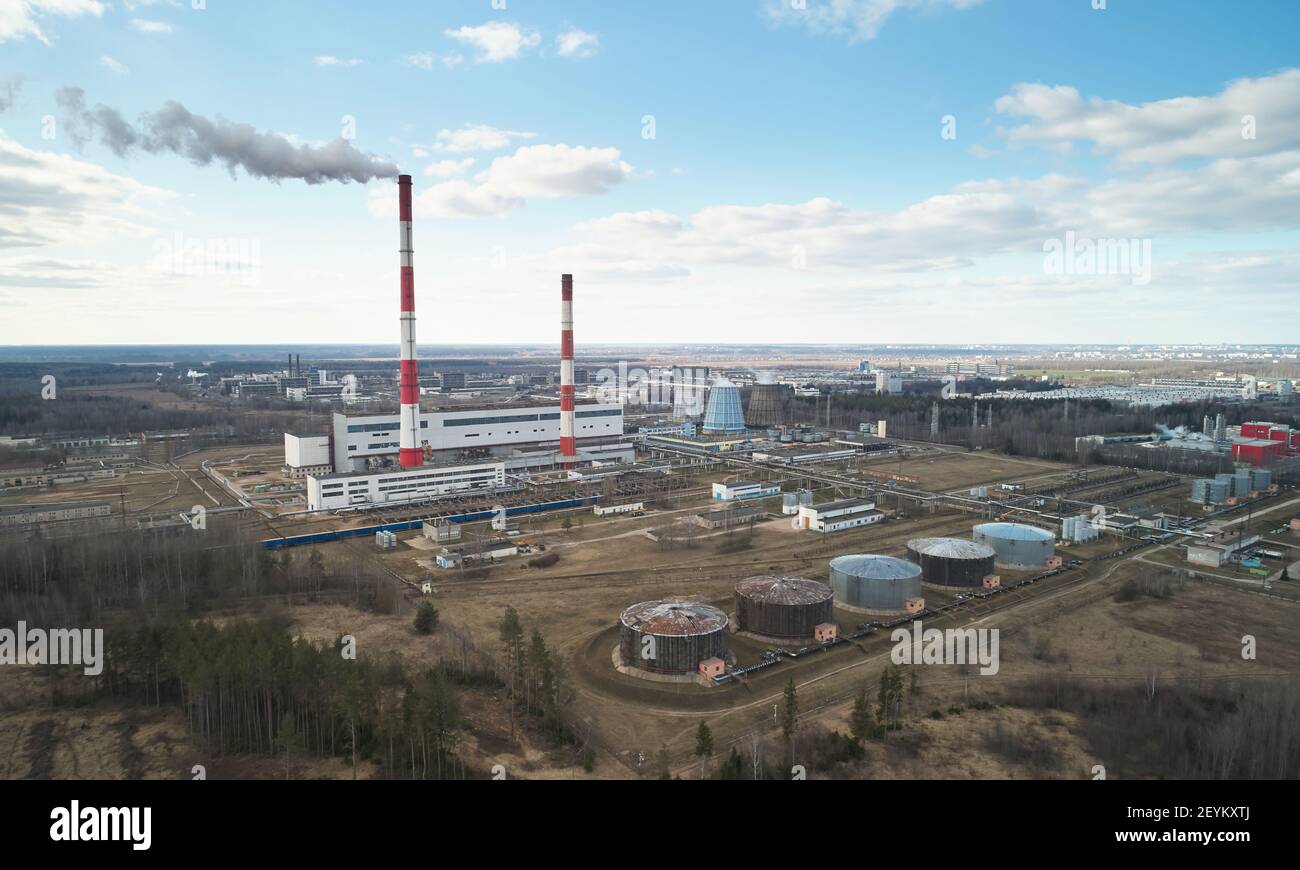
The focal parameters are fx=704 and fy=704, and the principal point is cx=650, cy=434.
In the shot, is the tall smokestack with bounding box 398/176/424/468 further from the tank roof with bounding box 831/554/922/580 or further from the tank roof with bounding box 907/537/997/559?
the tank roof with bounding box 907/537/997/559

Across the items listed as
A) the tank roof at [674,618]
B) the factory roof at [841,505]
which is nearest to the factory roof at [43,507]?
the tank roof at [674,618]

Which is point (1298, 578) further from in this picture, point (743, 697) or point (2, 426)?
point (2, 426)

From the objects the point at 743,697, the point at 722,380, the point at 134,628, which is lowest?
the point at 743,697

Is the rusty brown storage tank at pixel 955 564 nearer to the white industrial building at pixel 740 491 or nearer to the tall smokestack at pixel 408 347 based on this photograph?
the white industrial building at pixel 740 491

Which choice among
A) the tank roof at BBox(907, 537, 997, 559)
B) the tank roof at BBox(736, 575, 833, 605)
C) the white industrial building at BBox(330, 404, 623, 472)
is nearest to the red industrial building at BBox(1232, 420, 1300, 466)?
the tank roof at BBox(907, 537, 997, 559)

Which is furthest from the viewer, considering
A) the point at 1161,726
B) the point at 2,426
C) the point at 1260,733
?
the point at 2,426

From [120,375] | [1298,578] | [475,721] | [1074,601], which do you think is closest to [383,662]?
[475,721]

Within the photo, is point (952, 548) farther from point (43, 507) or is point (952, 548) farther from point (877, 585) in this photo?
point (43, 507)

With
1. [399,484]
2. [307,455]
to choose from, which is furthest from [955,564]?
[307,455]
